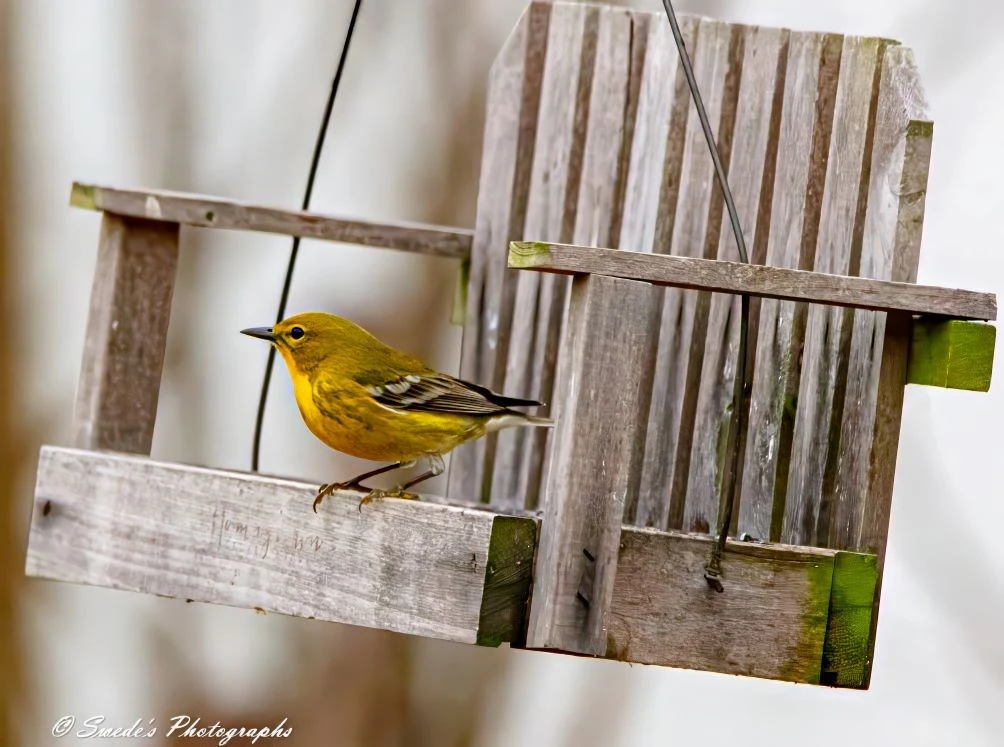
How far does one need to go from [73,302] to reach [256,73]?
163cm

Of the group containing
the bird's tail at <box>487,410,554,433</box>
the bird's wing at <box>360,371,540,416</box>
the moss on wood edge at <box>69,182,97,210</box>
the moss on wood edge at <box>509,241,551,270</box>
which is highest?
the moss on wood edge at <box>69,182,97,210</box>

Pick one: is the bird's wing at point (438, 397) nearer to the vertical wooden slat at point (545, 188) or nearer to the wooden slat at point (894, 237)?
the vertical wooden slat at point (545, 188)

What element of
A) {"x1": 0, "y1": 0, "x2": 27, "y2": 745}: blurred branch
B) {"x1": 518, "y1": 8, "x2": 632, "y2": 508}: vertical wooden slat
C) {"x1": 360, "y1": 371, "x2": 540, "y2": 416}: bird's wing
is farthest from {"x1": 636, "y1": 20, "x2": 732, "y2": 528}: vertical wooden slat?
{"x1": 0, "y1": 0, "x2": 27, "y2": 745}: blurred branch

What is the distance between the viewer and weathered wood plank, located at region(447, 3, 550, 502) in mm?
4172

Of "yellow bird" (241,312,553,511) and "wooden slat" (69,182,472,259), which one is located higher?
"wooden slat" (69,182,472,259)

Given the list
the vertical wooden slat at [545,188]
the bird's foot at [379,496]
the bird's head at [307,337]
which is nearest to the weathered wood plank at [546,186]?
the vertical wooden slat at [545,188]

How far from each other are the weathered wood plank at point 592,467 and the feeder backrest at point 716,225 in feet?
2.37

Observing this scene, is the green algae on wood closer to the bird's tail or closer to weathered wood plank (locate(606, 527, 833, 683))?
weathered wood plank (locate(606, 527, 833, 683))

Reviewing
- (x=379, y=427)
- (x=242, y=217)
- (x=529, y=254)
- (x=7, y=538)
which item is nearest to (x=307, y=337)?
(x=242, y=217)

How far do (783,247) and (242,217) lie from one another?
1.67 meters

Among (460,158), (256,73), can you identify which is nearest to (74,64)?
(256,73)

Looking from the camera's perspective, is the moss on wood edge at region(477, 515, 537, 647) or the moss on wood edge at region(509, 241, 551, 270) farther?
the moss on wood edge at region(477, 515, 537, 647)

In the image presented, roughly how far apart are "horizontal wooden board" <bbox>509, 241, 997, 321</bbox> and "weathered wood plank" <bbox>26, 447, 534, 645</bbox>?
1.99 ft

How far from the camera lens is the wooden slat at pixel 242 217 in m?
3.99
